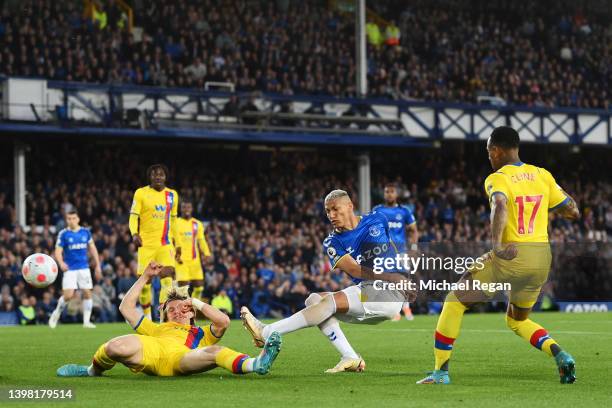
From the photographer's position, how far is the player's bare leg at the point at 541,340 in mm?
9391

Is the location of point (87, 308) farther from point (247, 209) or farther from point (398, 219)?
point (247, 209)

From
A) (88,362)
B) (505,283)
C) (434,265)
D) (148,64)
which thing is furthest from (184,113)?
(505,283)

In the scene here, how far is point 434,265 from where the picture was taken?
1817 cm

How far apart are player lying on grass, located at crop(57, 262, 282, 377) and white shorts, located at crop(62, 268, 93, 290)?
11.5 meters

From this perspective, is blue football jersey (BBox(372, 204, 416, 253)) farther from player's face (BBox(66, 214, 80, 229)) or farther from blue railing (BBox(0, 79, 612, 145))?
blue railing (BBox(0, 79, 612, 145))

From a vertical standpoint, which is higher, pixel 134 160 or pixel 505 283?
pixel 134 160

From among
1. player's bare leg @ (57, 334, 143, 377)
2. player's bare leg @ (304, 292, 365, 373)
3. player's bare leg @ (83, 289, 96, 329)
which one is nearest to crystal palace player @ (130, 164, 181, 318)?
player's bare leg @ (83, 289, 96, 329)

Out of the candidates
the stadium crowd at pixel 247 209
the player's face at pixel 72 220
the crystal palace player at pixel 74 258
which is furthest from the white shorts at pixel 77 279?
the stadium crowd at pixel 247 209

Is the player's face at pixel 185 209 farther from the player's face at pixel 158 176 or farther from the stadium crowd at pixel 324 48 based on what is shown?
the stadium crowd at pixel 324 48

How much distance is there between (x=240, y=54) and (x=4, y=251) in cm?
1114

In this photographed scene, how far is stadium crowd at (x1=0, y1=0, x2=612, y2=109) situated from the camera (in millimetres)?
31125

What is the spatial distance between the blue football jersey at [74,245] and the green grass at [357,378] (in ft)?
17.3

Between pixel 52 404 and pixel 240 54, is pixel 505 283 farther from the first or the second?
pixel 240 54

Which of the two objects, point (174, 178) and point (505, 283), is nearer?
point (505, 283)
